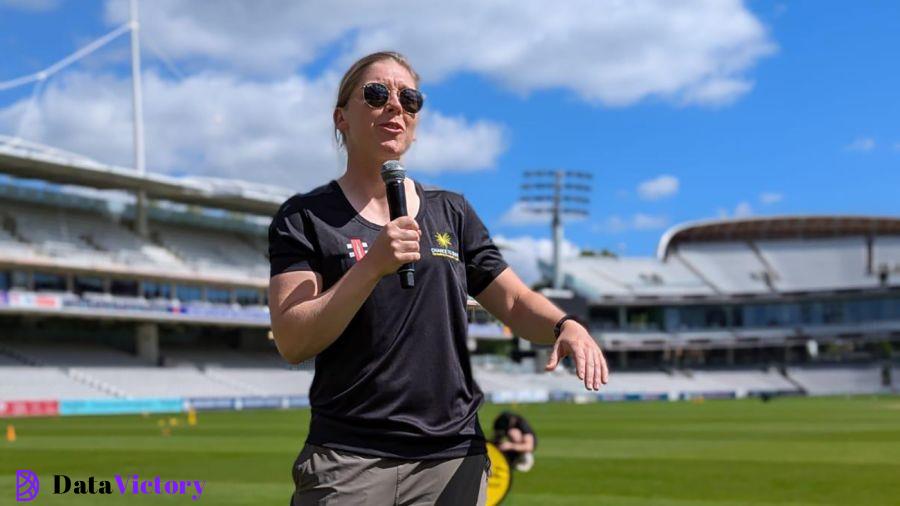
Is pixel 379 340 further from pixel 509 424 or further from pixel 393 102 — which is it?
pixel 509 424

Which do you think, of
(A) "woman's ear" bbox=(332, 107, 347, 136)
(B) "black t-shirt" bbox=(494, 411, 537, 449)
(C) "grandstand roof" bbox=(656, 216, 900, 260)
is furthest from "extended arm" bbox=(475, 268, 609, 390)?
(C) "grandstand roof" bbox=(656, 216, 900, 260)

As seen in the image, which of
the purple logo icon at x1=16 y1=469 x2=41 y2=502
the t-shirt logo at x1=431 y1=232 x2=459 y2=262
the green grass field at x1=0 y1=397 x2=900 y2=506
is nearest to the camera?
the t-shirt logo at x1=431 y1=232 x2=459 y2=262

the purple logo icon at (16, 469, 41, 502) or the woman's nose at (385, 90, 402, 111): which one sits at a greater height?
the woman's nose at (385, 90, 402, 111)

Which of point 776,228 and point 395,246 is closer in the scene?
point 395,246

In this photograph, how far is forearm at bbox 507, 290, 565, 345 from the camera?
2.91 meters

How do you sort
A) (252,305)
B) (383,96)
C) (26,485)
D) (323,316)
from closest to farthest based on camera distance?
(323,316) < (383,96) < (26,485) < (252,305)

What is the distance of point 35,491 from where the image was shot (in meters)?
13.2

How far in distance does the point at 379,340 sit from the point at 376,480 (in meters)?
0.38

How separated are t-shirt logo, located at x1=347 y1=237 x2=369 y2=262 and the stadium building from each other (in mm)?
17724

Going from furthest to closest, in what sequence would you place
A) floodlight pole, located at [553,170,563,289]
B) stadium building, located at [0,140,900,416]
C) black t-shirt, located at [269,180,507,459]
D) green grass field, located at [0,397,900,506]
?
floodlight pole, located at [553,170,563,289], stadium building, located at [0,140,900,416], green grass field, located at [0,397,900,506], black t-shirt, located at [269,180,507,459]

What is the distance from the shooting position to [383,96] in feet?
9.18

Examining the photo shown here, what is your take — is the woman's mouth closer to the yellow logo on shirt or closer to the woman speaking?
the woman speaking

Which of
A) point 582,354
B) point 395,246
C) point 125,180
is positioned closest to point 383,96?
point 395,246

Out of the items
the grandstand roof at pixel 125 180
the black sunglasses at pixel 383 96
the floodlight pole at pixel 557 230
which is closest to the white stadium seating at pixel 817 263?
the floodlight pole at pixel 557 230
